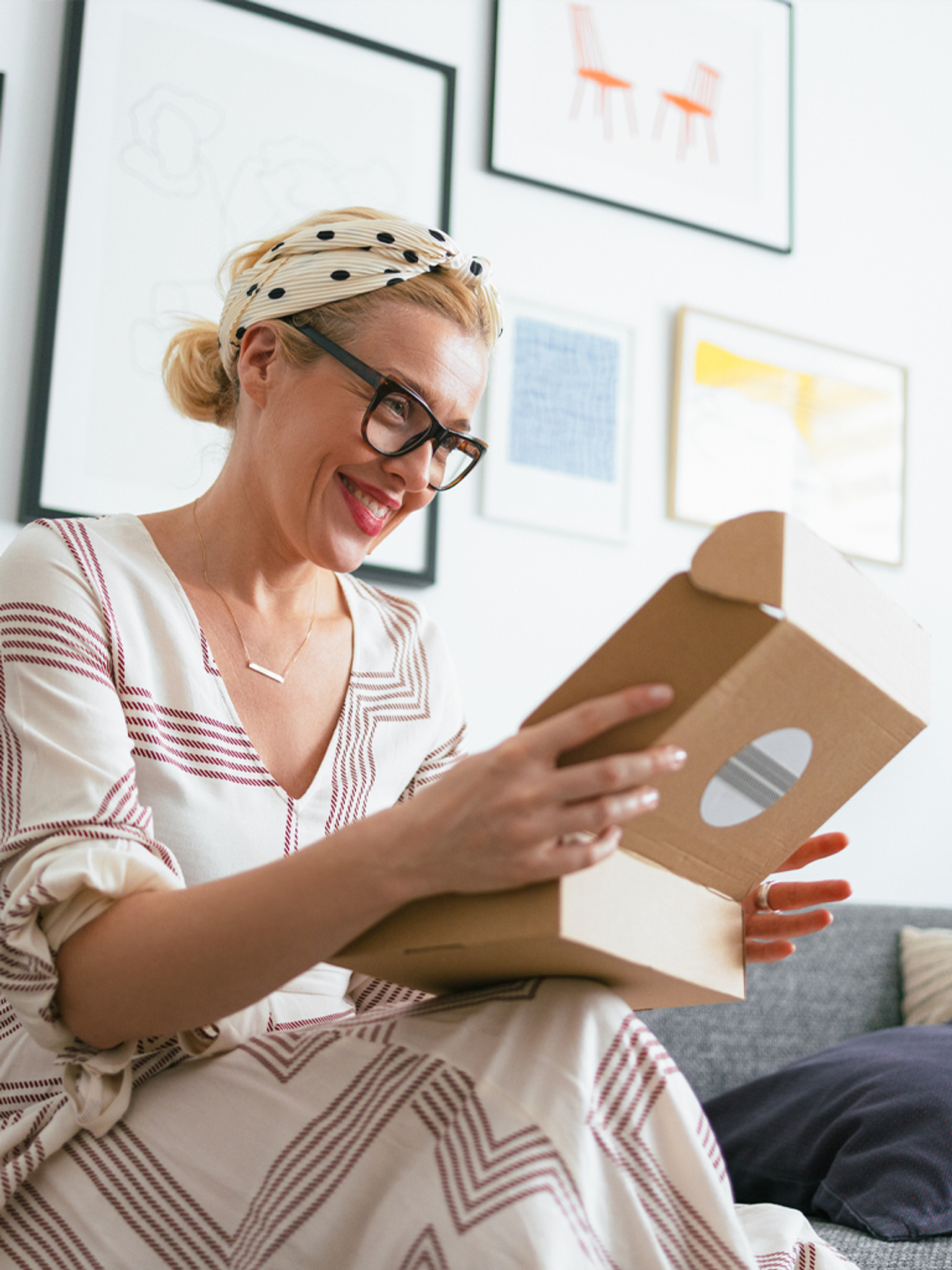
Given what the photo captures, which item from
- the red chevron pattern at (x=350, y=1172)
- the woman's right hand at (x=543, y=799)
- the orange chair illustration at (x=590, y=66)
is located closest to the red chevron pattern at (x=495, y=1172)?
the red chevron pattern at (x=350, y=1172)

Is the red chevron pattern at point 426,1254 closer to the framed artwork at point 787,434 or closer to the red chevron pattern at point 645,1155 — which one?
the red chevron pattern at point 645,1155

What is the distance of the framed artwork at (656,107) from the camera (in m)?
2.08

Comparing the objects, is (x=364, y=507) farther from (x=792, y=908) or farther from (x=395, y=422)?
(x=792, y=908)

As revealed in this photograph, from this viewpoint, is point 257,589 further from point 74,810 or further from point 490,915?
point 490,915

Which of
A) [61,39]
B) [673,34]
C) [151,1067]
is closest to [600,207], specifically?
[673,34]

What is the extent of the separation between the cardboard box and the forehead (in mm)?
496

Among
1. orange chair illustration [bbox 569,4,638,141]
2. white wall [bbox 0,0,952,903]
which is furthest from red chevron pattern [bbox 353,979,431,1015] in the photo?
orange chair illustration [bbox 569,4,638,141]

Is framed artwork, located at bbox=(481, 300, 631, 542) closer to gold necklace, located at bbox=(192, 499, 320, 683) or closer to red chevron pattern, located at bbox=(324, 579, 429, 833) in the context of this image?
red chevron pattern, located at bbox=(324, 579, 429, 833)

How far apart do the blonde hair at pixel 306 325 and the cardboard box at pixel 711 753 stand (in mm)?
553

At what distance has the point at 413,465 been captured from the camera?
45.0 inches

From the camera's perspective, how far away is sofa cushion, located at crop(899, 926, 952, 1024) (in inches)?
70.4

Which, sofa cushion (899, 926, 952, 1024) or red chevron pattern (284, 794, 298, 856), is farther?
sofa cushion (899, 926, 952, 1024)

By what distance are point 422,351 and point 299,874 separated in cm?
56

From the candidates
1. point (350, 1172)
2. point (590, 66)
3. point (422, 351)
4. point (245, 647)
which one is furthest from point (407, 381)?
point (590, 66)
